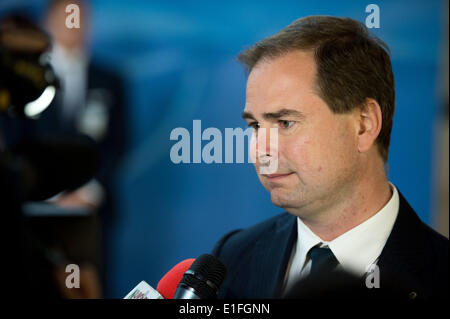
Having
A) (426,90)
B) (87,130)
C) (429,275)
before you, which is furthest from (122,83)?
(429,275)

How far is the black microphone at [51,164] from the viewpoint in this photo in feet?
4.19

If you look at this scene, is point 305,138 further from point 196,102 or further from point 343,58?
point 196,102

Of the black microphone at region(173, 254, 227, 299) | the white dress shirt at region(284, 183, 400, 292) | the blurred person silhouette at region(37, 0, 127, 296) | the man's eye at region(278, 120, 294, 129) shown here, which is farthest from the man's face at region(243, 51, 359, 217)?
the blurred person silhouette at region(37, 0, 127, 296)

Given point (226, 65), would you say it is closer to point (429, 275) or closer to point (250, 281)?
point (250, 281)

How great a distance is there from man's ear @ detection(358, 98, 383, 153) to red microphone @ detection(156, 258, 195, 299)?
0.58 metres

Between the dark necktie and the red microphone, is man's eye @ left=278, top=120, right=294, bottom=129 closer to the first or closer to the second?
the dark necktie

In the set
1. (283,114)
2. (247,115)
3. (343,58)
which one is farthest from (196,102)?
(343,58)

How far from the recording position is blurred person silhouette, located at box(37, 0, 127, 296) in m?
1.50

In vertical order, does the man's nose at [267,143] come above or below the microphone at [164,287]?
above

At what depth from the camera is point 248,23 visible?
147 cm

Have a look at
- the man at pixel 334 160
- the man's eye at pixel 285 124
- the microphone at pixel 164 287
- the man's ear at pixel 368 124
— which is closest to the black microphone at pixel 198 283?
the microphone at pixel 164 287

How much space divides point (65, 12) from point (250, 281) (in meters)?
0.99

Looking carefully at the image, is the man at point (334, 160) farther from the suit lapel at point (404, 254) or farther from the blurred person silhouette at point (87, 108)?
the blurred person silhouette at point (87, 108)

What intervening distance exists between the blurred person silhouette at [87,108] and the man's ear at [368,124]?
74 centimetres
